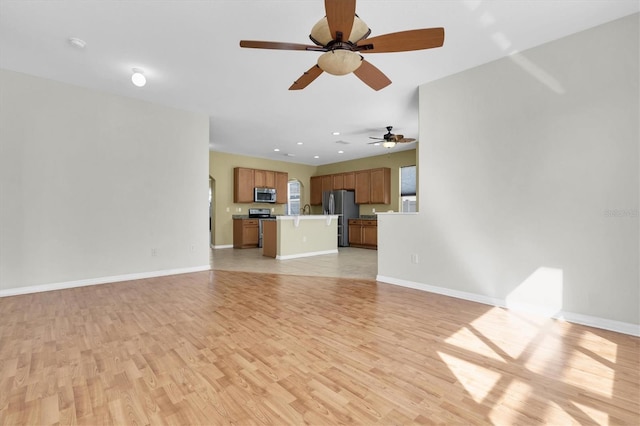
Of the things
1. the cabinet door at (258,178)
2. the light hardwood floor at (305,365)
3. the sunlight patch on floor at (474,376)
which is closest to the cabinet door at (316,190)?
the cabinet door at (258,178)

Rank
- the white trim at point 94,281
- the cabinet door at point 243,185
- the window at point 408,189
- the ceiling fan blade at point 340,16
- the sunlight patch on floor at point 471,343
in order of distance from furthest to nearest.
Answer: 1. the cabinet door at point 243,185
2. the window at point 408,189
3. the white trim at point 94,281
4. the sunlight patch on floor at point 471,343
5. the ceiling fan blade at point 340,16

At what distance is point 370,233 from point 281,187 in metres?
3.28

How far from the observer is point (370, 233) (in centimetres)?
855

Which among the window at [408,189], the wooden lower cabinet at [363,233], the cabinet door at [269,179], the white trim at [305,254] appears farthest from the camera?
the cabinet door at [269,179]

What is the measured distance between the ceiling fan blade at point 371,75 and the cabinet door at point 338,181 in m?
6.82

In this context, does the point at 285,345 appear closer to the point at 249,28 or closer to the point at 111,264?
the point at 249,28

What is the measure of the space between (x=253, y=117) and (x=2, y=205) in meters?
3.62

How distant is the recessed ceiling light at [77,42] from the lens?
291 centimetres

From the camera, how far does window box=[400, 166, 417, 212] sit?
26.7 feet

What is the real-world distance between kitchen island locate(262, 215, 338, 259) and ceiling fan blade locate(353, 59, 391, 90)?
4.33 meters

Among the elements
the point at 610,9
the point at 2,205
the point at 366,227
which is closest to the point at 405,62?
the point at 610,9

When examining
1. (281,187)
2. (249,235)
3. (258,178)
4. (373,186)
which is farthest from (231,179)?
(373,186)

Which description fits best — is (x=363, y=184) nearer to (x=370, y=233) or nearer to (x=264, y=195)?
(x=370, y=233)

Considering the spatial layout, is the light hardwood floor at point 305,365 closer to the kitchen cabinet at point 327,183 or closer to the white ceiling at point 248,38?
the white ceiling at point 248,38
